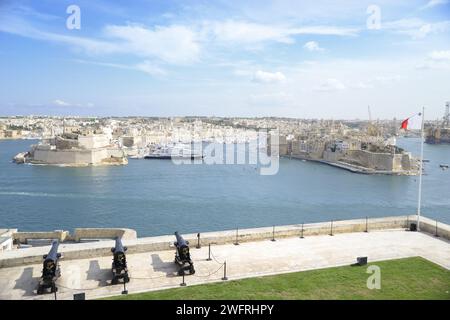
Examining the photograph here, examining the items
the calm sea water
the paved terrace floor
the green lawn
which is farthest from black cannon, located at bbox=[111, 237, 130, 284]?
the calm sea water

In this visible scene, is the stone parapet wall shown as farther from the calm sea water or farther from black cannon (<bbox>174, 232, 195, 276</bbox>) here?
the calm sea water

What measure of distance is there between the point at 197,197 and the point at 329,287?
19.5m

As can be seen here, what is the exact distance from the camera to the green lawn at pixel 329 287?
4.81 m

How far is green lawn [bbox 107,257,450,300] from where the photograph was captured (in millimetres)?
4812

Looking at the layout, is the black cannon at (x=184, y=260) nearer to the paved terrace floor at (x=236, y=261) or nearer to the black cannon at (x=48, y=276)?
the paved terrace floor at (x=236, y=261)

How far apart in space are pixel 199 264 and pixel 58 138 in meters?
44.0

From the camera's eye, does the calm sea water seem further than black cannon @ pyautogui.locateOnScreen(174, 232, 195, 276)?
Yes

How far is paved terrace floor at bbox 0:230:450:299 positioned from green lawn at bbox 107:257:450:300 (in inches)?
9.2

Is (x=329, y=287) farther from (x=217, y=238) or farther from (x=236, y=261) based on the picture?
(x=217, y=238)

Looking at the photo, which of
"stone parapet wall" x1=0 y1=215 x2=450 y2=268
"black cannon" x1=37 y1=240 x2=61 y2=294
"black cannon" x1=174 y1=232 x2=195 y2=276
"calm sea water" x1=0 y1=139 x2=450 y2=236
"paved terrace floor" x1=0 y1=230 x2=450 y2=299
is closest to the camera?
"black cannon" x1=37 y1=240 x2=61 y2=294

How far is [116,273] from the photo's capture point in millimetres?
5242

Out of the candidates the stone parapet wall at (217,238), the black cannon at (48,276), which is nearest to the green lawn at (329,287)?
the black cannon at (48,276)
